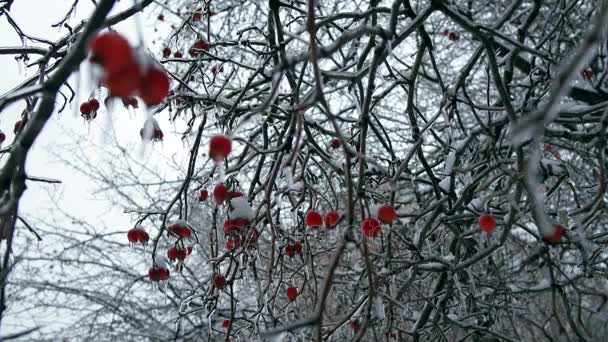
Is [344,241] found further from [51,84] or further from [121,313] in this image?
[121,313]

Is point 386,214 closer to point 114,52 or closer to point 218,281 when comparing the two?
point 218,281

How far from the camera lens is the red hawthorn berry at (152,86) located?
618 mm

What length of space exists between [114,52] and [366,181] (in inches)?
65.8

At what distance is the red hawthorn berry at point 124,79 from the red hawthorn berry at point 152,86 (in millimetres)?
15

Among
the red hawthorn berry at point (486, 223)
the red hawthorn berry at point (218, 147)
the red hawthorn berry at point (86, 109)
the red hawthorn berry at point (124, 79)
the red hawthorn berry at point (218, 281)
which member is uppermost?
the red hawthorn berry at point (86, 109)

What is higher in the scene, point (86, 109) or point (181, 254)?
point (86, 109)

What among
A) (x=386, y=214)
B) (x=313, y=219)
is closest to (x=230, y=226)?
(x=313, y=219)

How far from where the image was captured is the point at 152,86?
0.63 metres

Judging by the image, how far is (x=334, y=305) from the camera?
4.96 m

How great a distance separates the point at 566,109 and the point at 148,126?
2.03 meters

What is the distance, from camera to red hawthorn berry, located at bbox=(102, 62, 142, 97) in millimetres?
592

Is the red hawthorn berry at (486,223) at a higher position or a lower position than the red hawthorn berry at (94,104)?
lower

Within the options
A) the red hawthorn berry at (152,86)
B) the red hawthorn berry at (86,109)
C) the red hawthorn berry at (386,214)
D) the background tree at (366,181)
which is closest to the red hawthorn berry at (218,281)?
the background tree at (366,181)

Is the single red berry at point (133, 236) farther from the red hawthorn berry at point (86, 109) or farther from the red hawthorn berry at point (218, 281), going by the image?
the red hawthorn berry at point (86, 109)
